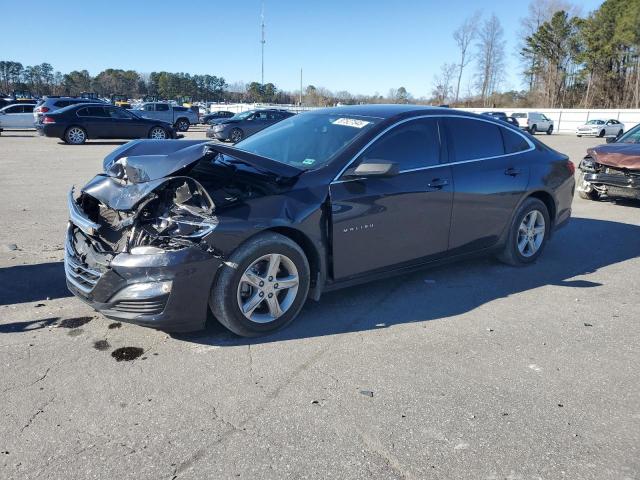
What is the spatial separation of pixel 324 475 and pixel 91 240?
8.18 ft

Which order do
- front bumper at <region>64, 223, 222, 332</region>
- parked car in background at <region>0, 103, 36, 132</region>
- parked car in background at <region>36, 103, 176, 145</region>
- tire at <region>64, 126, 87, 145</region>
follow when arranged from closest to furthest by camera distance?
front bumper at <region>64, 223, 222, 332</region> → parked car in background at <region>36, 103, 176, 145</region> → tire at <region>64, 126, 87, 145</region> → parked car in background at <region>0, 103, 36, 132</region>

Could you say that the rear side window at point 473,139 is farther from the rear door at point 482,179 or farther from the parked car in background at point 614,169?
the parked car in background at point 614,169

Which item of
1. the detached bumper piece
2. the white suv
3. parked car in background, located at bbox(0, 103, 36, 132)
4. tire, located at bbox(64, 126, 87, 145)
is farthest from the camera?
the white suv

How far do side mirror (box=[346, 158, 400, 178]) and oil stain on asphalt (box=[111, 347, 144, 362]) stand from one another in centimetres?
205

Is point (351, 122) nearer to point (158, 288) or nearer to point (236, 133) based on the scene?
point (158, 288)

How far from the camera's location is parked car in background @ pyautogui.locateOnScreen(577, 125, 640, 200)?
28.6 ft

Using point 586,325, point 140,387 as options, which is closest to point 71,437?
point 140,387

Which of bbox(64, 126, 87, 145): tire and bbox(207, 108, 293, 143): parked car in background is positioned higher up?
bbox(207, 108, 293, 143): parked car in background

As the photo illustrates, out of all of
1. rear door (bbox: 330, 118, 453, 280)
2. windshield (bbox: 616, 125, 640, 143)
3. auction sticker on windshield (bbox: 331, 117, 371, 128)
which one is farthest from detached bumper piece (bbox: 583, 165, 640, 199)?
auction sticker on windshield (bbox: 331, 117, 371, 128)

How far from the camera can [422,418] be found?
294cm

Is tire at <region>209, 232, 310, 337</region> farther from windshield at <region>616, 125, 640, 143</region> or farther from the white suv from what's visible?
the white suv

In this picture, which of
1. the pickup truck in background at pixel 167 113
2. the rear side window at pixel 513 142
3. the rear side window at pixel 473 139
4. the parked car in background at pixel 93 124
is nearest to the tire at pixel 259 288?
the rear side window at pixel 473 139

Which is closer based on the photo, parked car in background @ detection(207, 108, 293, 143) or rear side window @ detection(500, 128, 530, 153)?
rear side window @ detection(500, 128, 530, 153)

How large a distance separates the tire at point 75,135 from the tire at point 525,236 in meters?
19.4
